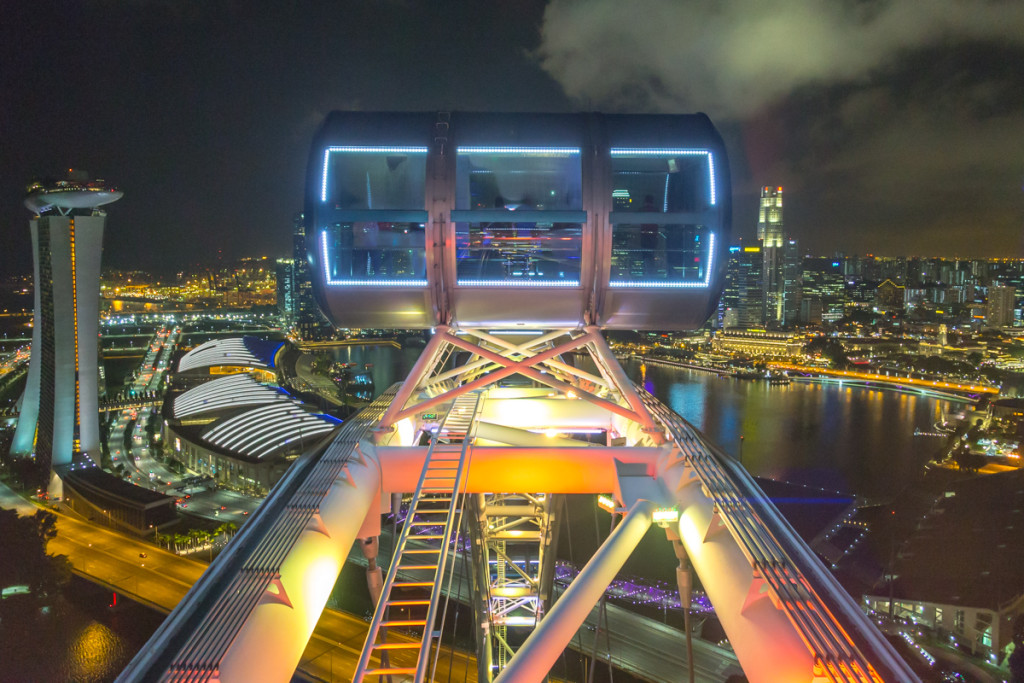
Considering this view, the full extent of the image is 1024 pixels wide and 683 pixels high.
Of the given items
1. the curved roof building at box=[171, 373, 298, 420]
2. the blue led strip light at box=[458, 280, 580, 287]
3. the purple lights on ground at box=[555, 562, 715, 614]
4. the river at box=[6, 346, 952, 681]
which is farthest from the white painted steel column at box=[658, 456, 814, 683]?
the curved roof building at box=[171, 373, 298, 420]

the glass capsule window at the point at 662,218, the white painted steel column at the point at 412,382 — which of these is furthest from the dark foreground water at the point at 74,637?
the glass capsule window at the point at 662,218

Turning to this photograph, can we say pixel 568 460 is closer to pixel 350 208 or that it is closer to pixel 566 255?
pixel 566 255

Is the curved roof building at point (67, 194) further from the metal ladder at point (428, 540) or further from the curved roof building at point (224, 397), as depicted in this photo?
the metal ladder at point (428, 540)

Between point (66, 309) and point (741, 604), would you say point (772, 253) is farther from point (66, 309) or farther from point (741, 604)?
point (741, 604)

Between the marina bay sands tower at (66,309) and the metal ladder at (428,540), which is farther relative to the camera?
the marina bay sands tower at (66,309)

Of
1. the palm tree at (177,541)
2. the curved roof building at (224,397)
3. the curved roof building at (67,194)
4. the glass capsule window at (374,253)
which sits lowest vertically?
the palm tree at (177,541)

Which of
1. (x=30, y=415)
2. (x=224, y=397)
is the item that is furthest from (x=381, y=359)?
(x=30, y=415)

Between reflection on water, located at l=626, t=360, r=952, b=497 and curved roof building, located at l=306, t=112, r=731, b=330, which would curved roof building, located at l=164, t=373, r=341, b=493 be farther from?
reflection on water, located at l=626, t=360, r=952, b=497
